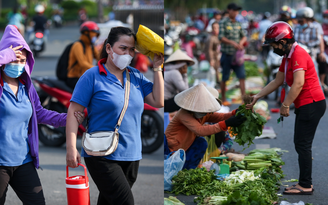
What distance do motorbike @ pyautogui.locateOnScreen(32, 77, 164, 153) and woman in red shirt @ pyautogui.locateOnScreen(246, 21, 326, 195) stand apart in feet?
8.82

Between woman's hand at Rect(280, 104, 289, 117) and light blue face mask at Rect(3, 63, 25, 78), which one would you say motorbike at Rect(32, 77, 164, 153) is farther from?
light blue face mask at Rect(3, 63, 25, 78)

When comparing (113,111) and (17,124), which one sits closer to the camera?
(113,111)

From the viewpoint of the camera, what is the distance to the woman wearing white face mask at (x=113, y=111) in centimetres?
321

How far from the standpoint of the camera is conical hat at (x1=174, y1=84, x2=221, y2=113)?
198 inches

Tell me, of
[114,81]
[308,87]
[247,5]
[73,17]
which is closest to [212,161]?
[308,87]

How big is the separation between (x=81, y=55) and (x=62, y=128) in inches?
51.7

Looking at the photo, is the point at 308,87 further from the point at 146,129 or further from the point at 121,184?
the point at 146,129

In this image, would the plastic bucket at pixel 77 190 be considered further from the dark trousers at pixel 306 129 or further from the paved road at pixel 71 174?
the dark trousers at pixel 306 129

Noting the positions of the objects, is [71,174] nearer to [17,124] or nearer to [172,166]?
[172,166]

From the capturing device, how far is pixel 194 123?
5086 mm

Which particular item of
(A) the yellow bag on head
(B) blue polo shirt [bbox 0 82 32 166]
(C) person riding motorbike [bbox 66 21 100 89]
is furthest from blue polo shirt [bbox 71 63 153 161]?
(C) person riding motorbike [bbox 66 21 100 89]

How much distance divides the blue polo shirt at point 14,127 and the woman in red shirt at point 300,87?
2.42m

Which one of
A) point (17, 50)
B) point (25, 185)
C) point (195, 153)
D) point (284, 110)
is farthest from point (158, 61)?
point (195, 153)

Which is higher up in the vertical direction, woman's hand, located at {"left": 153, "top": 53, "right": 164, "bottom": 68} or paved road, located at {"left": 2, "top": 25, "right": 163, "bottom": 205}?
woman's hand, located at {"left": 153, "top": 53, "right": 164, "bottom": 68}
